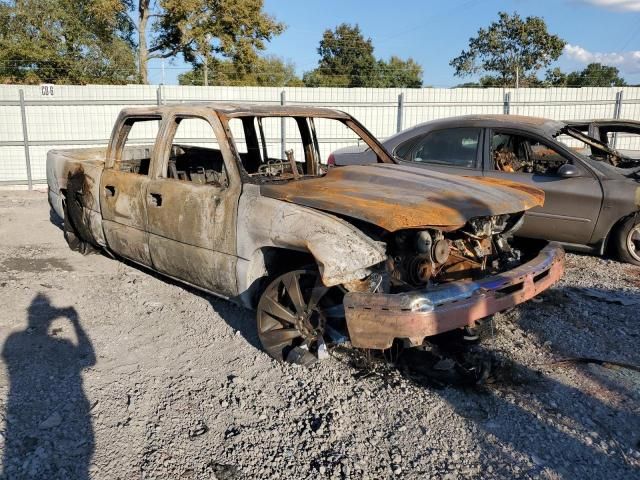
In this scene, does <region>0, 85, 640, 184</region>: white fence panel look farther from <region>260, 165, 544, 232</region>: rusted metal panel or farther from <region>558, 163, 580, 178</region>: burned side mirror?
<region>260, 165, 544, 232</region>: rusted metal panel

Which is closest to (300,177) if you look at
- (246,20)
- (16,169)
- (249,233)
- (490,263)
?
(249,233)

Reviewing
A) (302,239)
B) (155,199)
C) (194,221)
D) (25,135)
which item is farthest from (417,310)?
(25,135)

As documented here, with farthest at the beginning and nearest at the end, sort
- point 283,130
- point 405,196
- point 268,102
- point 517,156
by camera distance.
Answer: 1. point 268,102
2. point 283,130
3. point 517,156
4. point 405,196

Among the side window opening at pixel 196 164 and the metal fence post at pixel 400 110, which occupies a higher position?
the metal fence post at pixel 400 110

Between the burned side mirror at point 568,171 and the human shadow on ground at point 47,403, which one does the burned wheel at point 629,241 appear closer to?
the burned side mirror at point 568,171

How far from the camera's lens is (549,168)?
6.36 metres

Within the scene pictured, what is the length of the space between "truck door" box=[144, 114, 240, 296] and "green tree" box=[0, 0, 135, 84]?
2476 centimetres

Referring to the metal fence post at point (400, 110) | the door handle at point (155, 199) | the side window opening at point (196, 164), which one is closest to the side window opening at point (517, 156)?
the side window opening at point (196, 164)

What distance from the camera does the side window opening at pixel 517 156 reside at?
20.5 ft

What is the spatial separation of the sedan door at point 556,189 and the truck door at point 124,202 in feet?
12.3

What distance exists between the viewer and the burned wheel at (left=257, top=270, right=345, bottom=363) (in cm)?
346

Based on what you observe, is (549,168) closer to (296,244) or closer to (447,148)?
(447,148)

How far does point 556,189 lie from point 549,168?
611 mm

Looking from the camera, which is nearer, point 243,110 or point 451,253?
point 451,253
